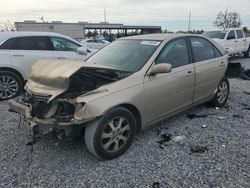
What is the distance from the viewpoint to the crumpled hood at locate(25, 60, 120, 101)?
3.51 meters

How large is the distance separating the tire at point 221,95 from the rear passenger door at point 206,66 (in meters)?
0.22

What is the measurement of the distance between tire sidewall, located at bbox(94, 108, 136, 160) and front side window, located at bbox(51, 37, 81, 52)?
4.71m

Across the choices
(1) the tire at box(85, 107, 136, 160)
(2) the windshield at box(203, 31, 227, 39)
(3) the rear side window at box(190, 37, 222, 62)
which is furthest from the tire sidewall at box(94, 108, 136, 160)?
(2) the windshield at box(203, 31, 227, 39)

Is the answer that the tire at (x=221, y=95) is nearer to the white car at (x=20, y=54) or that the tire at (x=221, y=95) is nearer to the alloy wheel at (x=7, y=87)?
the white car at (x=20, y=54)

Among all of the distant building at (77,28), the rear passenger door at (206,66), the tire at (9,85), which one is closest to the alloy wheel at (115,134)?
the rear passenger door at (206,66)

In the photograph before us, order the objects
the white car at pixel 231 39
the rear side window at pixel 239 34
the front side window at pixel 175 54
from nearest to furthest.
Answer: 1. the front side window at pixel 175 54
2. the white car at pixel 231 39
3. the rear side window at pixel 239 34

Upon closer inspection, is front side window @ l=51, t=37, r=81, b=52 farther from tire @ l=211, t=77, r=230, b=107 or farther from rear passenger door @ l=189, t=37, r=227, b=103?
tire @ l=211, t=77, r=230, b=107

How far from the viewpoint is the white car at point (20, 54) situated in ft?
22.9

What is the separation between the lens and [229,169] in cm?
348

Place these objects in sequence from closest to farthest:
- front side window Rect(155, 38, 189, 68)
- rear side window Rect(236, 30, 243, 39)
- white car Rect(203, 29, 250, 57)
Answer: front side window Rect(155, 38, 189, 68), white car Rect(203, 29, 250, 57), rear side window Rect(236, 30, 243, 39)

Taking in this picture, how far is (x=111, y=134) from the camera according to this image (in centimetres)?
368

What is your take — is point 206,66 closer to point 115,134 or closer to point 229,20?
point 115,134

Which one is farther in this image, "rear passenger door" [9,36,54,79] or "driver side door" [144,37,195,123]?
"rear passenger door" [9,36,54,79]

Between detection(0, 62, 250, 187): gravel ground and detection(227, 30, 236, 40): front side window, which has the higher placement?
detection(227, 30, 236, 40): front side window
